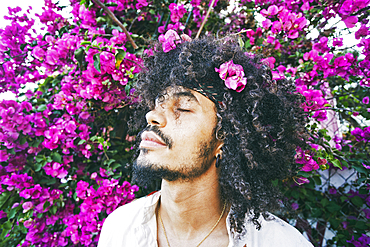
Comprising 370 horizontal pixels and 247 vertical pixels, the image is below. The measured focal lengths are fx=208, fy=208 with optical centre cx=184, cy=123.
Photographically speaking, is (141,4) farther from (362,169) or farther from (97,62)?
(362,169)

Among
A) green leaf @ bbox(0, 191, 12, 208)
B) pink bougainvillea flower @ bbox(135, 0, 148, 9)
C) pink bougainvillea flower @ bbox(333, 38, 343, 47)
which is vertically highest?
pink bougainvillea flower @ bbox(135, 0, 148, 9)

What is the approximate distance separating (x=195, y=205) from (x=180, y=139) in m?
0.40

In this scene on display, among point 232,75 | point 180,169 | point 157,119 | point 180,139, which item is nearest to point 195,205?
point 180,169

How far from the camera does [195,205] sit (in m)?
→ 1.19

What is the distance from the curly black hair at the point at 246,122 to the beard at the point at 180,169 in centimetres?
12

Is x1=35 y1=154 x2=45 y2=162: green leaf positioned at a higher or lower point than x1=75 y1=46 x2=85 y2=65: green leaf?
lower

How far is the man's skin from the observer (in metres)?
1.12

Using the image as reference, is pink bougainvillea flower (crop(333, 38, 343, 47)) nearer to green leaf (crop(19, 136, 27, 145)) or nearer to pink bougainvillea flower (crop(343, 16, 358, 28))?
pink bougainvillea flower (crop(343, 16, 358, 28))

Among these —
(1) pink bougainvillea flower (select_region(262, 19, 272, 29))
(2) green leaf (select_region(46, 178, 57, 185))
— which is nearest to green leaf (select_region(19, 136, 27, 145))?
(2) green leaf (select_region(46, 178, 57, 185))

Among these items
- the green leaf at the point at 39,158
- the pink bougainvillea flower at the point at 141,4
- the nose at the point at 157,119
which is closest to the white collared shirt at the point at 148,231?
the nose at the point at 157,119

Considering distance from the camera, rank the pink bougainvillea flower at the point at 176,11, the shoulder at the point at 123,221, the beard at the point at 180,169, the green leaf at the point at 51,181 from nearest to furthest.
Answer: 1. the beard at the point at 180,169
2. the shoulder at the point at 123,221
3. the green leaf at the point at 51,181
4. the pink bougainvillea flower at the point at 176,11

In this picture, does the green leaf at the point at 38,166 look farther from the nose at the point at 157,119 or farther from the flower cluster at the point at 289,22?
the flower cluster at the point at 289,22

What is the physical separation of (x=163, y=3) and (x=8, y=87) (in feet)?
4.98

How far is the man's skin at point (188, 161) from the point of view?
1116 millimetres
